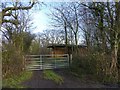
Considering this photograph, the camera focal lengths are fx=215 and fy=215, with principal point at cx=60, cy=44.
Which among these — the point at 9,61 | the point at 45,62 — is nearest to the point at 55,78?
the point at 9,61

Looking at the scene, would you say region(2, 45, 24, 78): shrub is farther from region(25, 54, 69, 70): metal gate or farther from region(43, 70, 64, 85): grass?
region(25, 54, 69, 70): metal gate

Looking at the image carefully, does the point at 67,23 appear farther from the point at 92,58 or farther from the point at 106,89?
the point at 106,89

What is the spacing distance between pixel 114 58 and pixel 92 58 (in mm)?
1316

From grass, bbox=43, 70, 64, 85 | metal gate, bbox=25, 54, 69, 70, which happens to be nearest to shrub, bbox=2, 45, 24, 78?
grass, bbox=43, 70, 64, 85

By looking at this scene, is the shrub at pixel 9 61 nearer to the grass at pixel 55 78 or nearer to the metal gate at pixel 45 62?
the grass at pixel 55 78

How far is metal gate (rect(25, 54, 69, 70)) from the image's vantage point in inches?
754

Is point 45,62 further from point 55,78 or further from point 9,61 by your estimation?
point 9,61

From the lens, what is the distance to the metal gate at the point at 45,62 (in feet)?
62.8

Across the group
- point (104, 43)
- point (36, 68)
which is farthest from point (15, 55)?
point (36, 68)

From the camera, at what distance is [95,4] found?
43.3 ft

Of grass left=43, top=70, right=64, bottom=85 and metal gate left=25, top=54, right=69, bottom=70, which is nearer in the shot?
grass left=43, top=70, right=64, bottom=85

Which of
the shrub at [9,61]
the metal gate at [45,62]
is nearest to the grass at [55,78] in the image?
the shrub at [9,61]

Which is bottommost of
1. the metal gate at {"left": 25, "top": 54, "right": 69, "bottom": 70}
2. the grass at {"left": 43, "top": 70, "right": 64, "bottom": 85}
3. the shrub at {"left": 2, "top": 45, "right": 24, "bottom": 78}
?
the grass at {"left": 43, "top": 70, "right": 64, "bottom": 85}

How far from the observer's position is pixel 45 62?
21438mm
